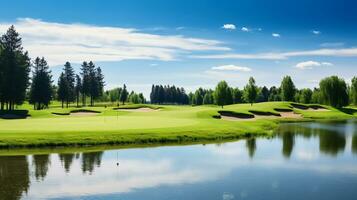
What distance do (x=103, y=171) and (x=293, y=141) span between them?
33189 millimetres

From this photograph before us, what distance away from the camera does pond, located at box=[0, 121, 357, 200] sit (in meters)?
24.9

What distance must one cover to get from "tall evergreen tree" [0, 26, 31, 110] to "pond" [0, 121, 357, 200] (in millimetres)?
58032

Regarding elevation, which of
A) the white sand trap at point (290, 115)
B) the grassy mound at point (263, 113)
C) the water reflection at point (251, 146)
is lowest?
the water reflection at point (251, 146)

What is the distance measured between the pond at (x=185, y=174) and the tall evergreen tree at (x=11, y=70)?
190 ft

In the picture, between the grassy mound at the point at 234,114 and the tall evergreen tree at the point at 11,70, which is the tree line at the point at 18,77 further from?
the grassy mound at the point at 234,114

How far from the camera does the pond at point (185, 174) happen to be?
81.8ft

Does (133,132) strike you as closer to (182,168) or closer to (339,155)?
(182,168)

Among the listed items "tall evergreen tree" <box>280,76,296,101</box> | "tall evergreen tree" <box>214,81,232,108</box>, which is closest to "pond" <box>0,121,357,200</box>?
"tall evergreen tree" <box>214,81,232,108</box>

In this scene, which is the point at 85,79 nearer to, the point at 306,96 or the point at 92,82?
the point at 92,82

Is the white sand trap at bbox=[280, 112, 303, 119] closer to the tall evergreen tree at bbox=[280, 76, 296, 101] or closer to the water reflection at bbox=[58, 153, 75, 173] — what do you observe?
the tall evergreen tree at bbox=[280, 76, 296, 101]

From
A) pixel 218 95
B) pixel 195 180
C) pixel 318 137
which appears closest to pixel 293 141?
pixel 318 137

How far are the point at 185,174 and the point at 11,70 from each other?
73.7 metres

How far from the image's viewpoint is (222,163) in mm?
36094

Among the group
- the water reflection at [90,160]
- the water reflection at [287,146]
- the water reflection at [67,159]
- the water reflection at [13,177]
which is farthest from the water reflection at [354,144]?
the water reflection at [13,177]
